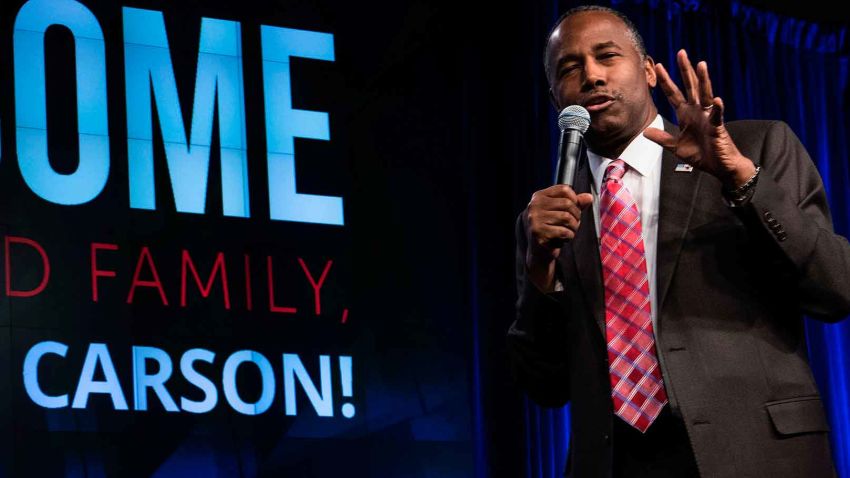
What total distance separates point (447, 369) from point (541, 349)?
7.40 ft

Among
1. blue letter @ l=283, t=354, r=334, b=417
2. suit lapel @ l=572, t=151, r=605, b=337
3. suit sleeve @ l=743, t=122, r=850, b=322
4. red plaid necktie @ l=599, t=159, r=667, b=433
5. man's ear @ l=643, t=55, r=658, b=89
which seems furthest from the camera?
blue letter @ l=283, t=354, r=334, b=417

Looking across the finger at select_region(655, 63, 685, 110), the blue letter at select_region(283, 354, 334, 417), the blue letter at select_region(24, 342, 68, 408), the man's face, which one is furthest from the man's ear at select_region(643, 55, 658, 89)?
the blue letter at select_region(24, 342, 68, 408)

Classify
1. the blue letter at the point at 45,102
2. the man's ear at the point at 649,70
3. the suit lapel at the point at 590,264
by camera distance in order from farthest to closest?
A: the blue letter at the point at 45,102 → the man's ear at the point at 649,70 → the suit lapel at the point at 590,264

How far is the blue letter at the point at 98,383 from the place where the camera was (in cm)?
364

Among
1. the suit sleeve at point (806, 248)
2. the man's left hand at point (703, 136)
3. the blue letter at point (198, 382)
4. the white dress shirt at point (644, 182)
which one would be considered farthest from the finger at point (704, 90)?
the blue letter at point (198, 382)

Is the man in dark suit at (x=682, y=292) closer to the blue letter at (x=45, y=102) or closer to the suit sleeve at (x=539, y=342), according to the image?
the suit sleeve at (x=539, y=342)

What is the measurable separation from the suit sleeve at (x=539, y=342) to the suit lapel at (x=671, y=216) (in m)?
0.19

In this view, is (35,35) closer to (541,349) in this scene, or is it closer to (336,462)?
(336,462)

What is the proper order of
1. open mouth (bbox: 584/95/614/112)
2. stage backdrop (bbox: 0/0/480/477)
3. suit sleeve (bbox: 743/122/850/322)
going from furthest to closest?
stage backdrop (bbox: 0/0/480/477)
open mouth (bbox: 584/95/614/112)
suit sleeve (bbox: 743/122/850/322)

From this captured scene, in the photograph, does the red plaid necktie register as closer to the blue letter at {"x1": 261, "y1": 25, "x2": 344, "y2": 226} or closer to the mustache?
the mustache

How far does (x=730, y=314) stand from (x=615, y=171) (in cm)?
32

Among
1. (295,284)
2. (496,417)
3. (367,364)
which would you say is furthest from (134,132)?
(496,417)

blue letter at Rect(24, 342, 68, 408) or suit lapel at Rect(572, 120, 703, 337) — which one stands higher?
suit lapel at Rect(572, 120, 703, 337)

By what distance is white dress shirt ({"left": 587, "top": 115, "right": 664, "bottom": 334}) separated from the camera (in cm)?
191
